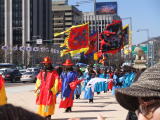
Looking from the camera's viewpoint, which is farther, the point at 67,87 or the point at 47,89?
the point at 67,87

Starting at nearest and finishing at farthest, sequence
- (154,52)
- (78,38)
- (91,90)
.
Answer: (91,90) < (78,38) < (154,52)

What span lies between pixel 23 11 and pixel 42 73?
114 m

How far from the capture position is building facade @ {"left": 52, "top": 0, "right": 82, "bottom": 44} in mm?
135250

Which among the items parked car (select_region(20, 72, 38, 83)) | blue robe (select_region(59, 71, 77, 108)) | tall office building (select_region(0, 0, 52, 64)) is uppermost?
tall office building (select_region(0, 0, 52, 64))

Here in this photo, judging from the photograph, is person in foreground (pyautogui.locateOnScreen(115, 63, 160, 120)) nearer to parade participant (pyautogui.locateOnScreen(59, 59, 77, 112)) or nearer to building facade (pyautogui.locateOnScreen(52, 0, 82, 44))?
parade participant (pyautogui.locateOnScreen(59, 59, 77, 112))

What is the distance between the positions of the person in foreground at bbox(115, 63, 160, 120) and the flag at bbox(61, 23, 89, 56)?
16567 millimetres

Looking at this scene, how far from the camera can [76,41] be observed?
1911 centimetres

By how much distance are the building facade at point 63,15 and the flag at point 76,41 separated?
105436 mm

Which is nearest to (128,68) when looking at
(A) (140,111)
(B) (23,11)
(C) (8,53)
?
(A) (140,111)

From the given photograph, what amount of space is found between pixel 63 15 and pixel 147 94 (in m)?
138

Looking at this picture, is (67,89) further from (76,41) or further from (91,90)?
(76,41)

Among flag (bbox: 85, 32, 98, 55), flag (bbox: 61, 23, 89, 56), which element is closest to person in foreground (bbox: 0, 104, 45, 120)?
flag (bbox: 61, 23, 89, 56)

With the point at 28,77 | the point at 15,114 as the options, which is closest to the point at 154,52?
the point at 28,77

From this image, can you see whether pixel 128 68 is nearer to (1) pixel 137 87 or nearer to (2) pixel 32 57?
(1) pixel 137 87
